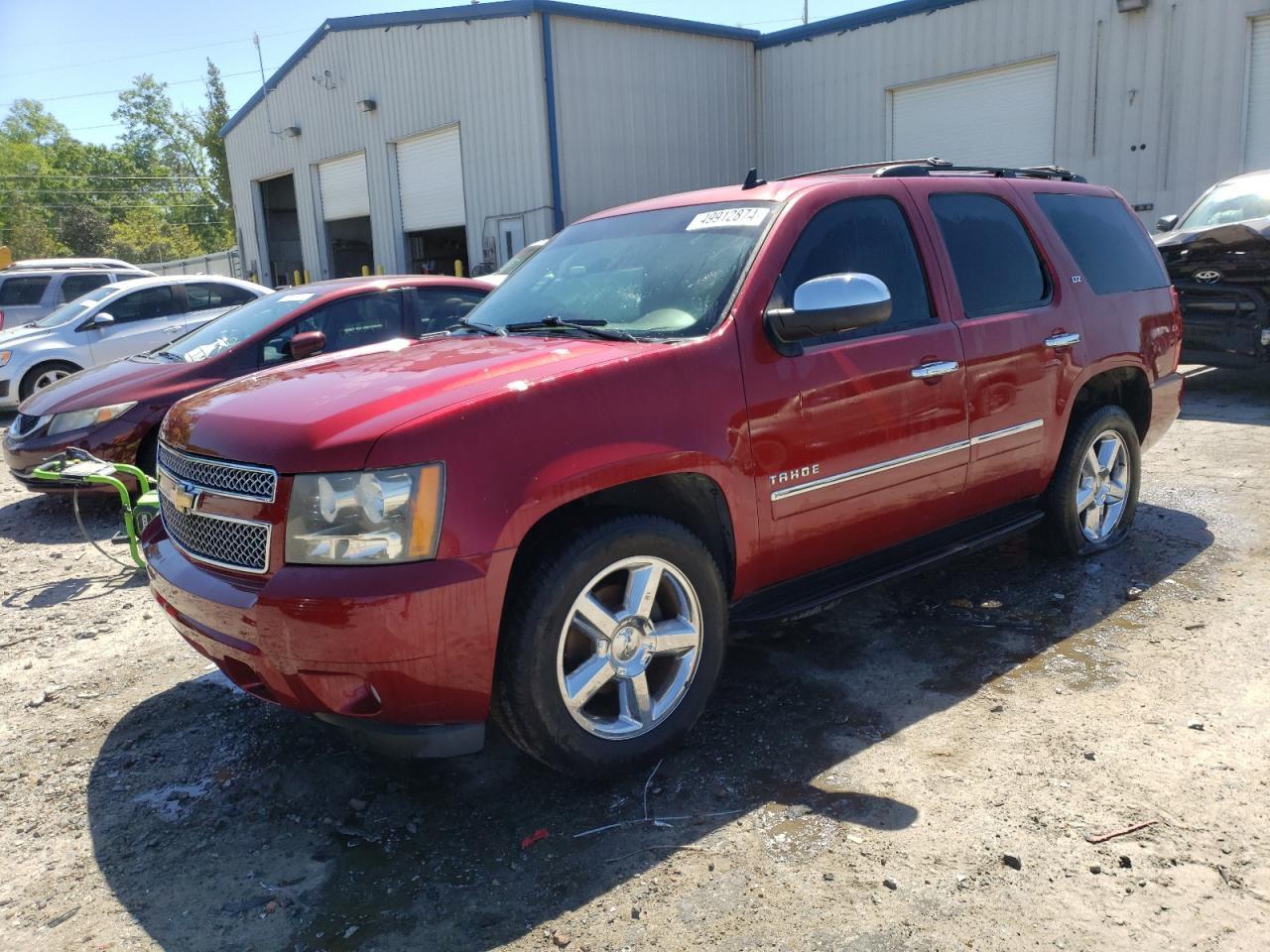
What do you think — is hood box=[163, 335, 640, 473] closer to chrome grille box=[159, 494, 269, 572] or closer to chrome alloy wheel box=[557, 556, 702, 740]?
chrome grille box=[159, 494, 269, 572]

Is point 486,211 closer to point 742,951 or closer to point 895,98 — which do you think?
point 895,98

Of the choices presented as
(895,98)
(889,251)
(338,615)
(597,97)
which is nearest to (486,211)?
(597,97)

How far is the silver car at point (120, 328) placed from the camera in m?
11.0

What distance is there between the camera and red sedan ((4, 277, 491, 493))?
6430 mm

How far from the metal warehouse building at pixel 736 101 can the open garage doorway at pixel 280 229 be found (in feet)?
17.7

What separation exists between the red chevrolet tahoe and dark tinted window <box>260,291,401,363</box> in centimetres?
297

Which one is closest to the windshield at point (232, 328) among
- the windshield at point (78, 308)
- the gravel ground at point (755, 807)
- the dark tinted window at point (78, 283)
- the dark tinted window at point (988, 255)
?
the gravel ground at point (755, 807)

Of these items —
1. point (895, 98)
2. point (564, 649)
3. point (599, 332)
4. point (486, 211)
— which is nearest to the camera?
point (564, 649)

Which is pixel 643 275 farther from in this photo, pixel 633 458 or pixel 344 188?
pixel 344 188

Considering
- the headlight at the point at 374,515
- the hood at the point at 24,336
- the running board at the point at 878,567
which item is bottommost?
the running board at the point at 878,567

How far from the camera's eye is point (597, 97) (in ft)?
55.2

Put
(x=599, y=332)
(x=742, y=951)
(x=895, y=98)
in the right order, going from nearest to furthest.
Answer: (x=742, y=951) → (x=599, y=332) → (x=895, y=98)

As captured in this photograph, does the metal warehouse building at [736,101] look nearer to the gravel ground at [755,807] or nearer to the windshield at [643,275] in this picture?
the gravel ground at [755,807]

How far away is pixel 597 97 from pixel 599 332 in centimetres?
1474
